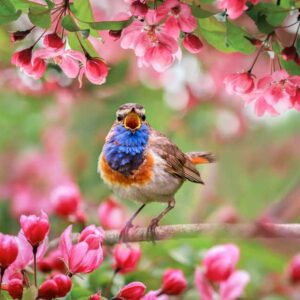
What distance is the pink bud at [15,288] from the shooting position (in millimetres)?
833

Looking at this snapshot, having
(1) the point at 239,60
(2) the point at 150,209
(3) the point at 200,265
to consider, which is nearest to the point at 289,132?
(1) the point at 239,60

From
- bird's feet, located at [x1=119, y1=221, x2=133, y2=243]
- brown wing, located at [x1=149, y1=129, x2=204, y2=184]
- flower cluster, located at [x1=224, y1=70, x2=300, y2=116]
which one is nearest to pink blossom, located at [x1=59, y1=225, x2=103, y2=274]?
bird's feet, located at [x1=119, y1=221, x2=133, y2=243]

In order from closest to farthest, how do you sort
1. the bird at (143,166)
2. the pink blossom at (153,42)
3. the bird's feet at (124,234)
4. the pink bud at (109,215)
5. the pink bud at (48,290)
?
the pink bud at (48,290) → the pink blossom at (153,42) → the bird's feet at (124,234) → the bird at (143,166) → the pink bud at (109,215)

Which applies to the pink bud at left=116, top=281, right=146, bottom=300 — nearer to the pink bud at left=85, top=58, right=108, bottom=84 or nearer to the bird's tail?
the pink bud at left=85, top=58, right=108, bottom=84

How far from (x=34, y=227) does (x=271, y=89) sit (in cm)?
33

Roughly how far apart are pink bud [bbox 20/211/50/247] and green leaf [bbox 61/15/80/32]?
0.68 ft

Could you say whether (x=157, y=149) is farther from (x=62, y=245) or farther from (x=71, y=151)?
(x=71, y=151)

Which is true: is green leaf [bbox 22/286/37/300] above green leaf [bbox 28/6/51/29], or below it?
below

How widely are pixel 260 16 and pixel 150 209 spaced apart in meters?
1.02

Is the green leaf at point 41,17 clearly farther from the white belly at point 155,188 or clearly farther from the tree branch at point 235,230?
the white belly at point 155,188

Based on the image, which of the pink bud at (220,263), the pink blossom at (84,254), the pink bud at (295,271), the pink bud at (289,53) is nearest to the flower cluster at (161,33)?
the pink bud at (289,53)

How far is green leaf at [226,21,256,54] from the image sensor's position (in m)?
0.90

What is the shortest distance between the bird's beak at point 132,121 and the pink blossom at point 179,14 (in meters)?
0.15

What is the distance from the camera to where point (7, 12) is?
0.87 m
